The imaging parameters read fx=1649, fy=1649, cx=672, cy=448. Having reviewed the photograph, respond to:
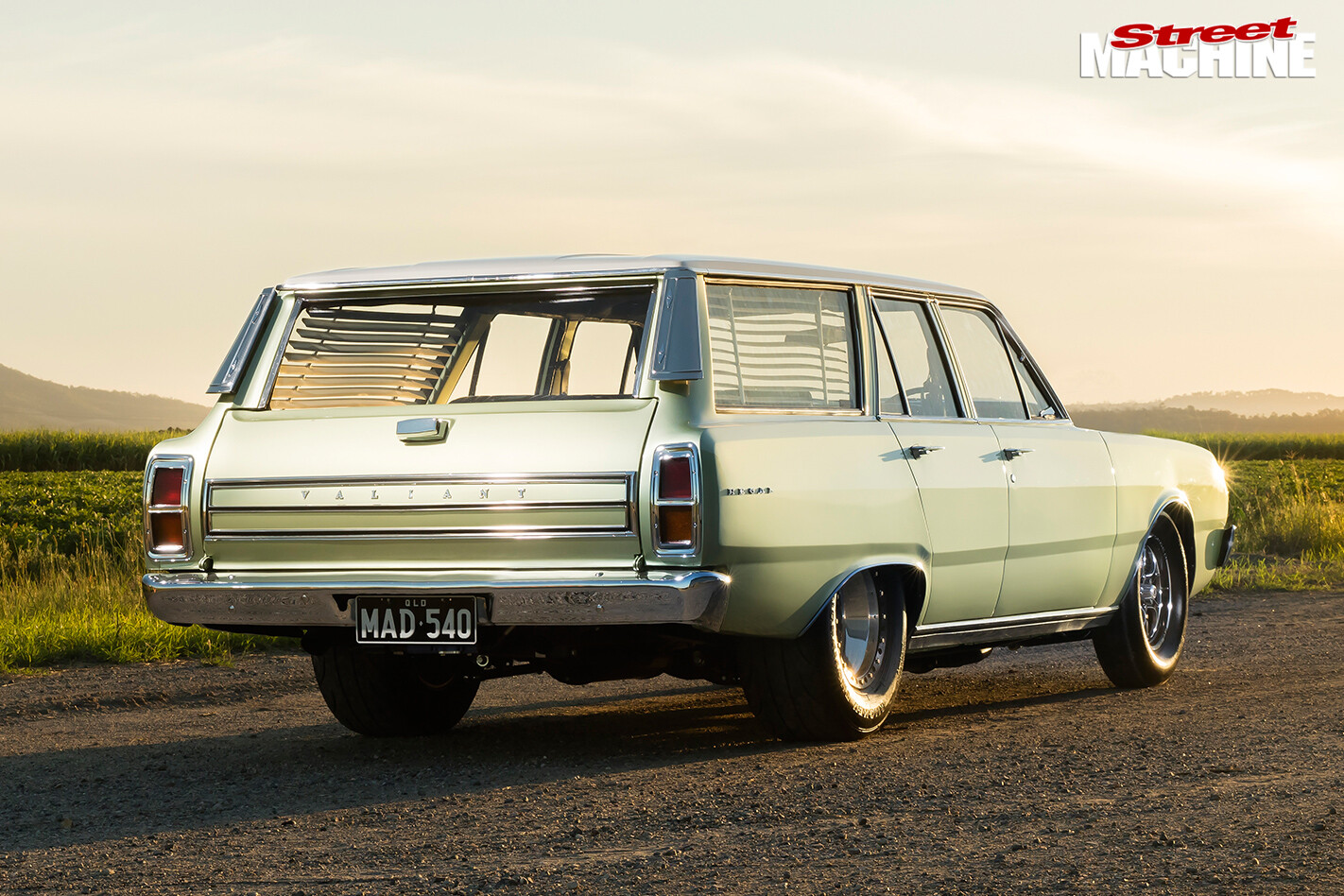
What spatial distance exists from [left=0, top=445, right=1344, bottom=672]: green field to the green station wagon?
13.7 ft

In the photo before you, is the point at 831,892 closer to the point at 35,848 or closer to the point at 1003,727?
the point at 35,848

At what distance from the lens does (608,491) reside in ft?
19.1

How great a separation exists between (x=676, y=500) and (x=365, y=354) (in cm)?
186

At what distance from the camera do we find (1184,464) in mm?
9125

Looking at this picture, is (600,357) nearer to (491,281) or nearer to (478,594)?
(491,281)

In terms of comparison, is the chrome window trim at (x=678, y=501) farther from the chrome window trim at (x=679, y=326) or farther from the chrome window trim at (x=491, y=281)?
the chrome window trim at (x=491, y=281)

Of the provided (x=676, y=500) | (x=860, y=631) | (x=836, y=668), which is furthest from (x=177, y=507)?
(x=860, y=631)

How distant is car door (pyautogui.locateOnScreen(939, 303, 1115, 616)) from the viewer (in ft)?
24.9

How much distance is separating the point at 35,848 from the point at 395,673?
2.34 metres

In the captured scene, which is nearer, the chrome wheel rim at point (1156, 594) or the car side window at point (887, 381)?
the car side window at point (887, 381)

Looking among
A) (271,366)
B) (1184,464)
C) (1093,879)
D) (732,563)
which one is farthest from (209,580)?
(1184,464)

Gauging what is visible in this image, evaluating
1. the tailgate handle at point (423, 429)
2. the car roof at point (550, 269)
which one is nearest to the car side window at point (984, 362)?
the car roof at point (550, 269)

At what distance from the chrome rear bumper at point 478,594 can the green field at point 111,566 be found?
447cm

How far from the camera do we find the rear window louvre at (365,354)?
22.2 ft
